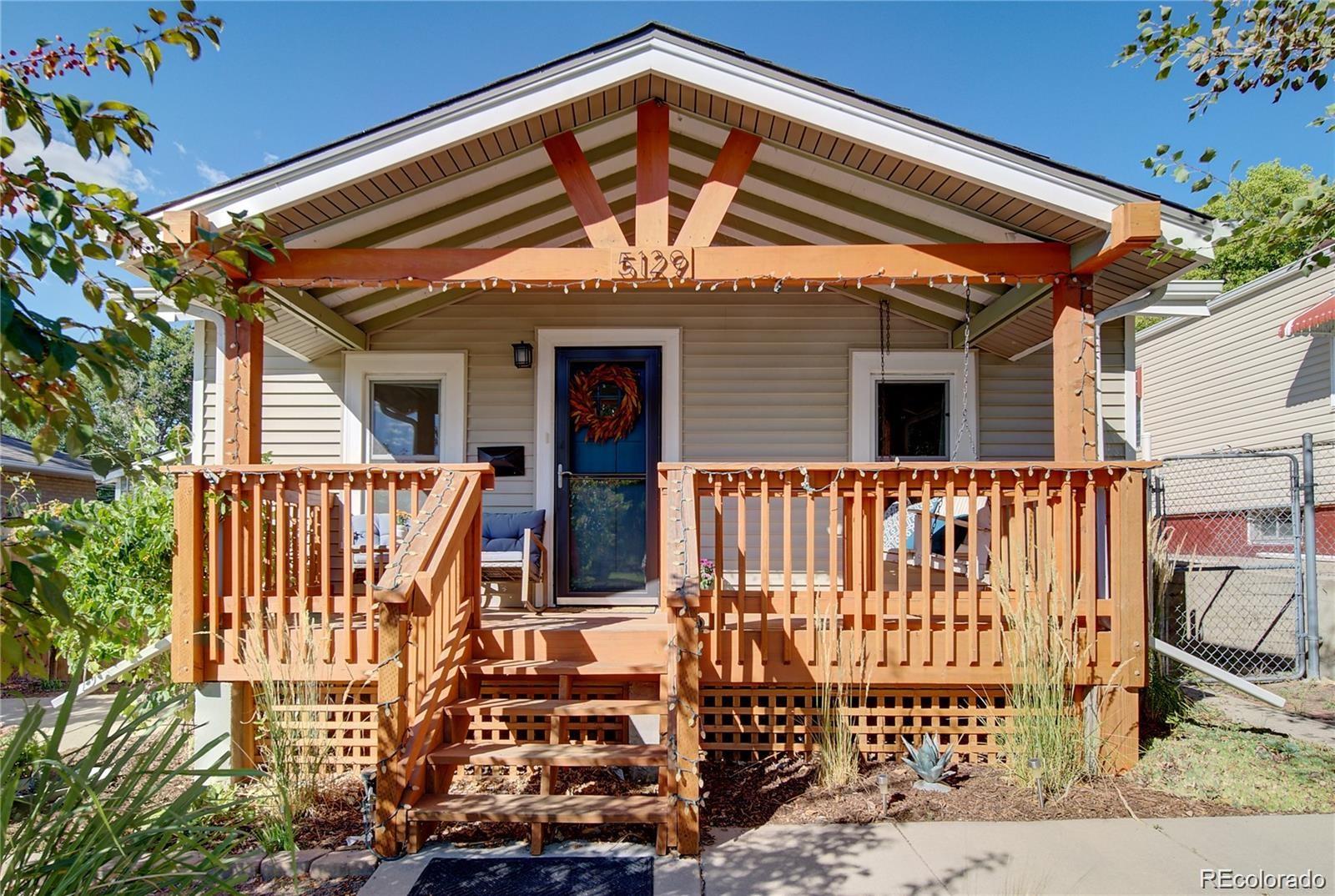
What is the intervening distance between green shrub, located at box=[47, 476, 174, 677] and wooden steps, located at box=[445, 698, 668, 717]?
1.84 meters

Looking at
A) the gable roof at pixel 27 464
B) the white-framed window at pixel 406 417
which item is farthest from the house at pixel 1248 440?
the gable roof at pixel 27 464

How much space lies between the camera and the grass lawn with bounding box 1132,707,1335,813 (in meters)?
3.21

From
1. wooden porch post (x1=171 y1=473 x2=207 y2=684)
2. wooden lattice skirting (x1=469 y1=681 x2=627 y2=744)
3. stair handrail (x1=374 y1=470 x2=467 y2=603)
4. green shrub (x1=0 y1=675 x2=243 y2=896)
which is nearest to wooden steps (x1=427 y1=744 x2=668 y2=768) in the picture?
wooden lattice skirting (x1=469 y1=681 x2=627 y2=744)

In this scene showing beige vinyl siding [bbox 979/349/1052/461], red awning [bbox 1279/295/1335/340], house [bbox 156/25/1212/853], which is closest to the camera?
house [bbox 156/25/1212/853]

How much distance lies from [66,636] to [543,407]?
10.4 feet

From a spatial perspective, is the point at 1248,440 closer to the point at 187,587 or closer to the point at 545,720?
the point at 545,720

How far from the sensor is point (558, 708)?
3289 mm

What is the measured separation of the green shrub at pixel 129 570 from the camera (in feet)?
12.7

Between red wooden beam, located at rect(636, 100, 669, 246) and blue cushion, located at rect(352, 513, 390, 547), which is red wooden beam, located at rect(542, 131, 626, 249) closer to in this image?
red wooden beam, located at rect(636, 100, 669, 246)

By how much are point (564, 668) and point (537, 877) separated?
1.02 metres

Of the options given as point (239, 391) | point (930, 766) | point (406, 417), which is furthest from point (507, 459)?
point (930, 766)

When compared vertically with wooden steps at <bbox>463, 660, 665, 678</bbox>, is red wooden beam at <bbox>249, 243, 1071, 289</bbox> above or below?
above

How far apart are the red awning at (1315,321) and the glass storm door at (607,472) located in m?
7.15

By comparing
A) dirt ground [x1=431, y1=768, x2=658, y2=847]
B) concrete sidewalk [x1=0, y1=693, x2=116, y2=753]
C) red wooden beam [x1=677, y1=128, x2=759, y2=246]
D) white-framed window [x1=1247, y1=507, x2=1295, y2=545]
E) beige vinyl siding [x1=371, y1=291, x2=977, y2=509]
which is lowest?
concrete sidewalk [x1=0, y1=693, x2=116, y2=753]
